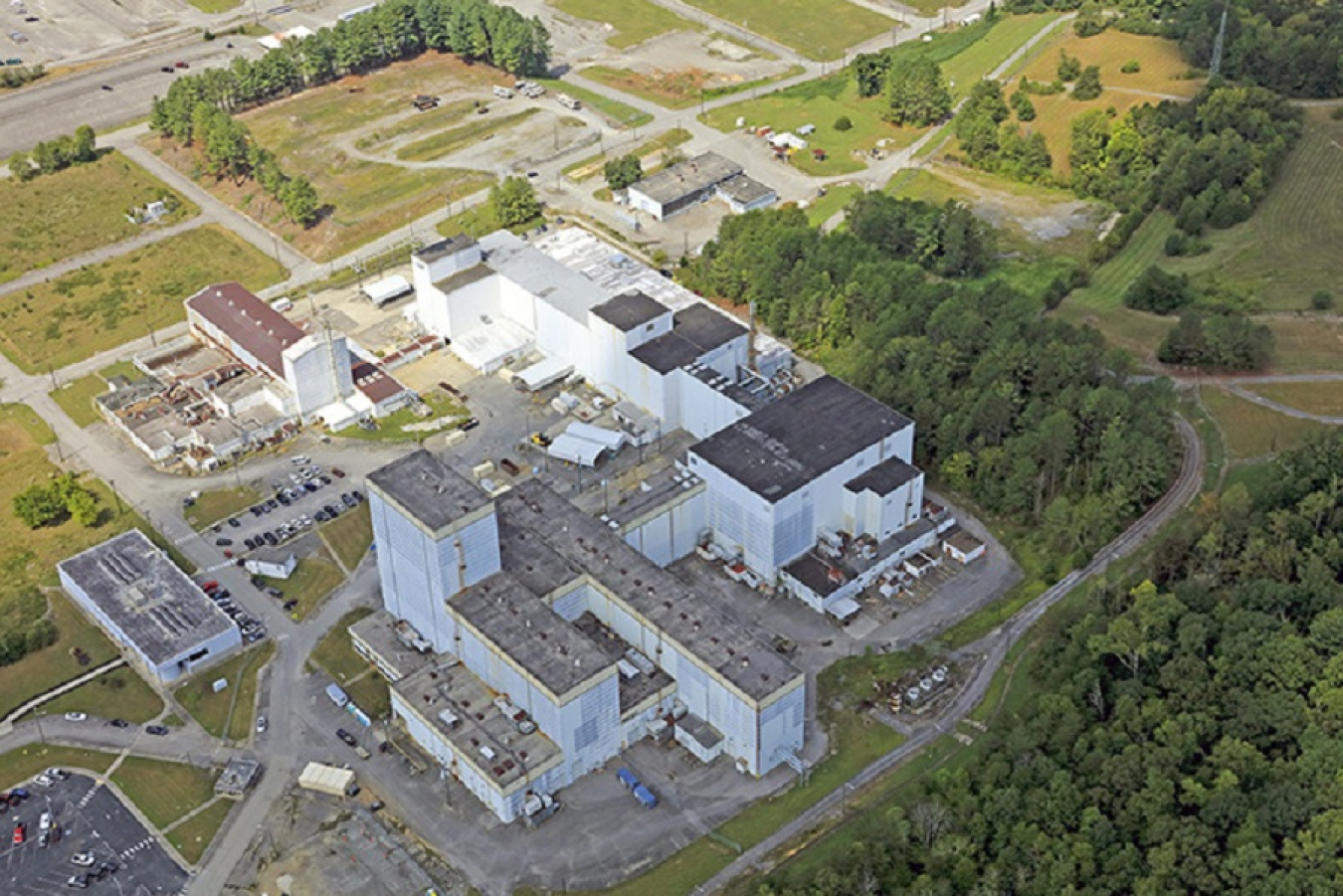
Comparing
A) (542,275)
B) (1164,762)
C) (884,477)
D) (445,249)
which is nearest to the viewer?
(1164,762)

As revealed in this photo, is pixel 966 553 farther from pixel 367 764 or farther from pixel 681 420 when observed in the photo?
pixel 367 764

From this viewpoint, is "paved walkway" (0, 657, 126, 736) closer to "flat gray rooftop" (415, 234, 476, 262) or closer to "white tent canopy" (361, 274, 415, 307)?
"flat gray rooftop" (415, 234, 476, 262)

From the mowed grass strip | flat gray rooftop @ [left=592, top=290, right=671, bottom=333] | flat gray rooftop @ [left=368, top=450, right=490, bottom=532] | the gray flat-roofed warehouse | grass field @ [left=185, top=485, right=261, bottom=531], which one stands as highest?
flat gray rooftop @ [left=368, top=450, right=490, bottom=532]

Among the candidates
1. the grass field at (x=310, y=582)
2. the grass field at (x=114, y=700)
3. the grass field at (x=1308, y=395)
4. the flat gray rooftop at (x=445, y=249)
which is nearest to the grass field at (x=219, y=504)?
the grass field at (x=310, y=582)

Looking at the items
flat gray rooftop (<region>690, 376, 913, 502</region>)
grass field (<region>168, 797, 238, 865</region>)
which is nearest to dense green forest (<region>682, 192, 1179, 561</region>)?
flat gray rooftop (<region>690, 376, 913, 502</region>)

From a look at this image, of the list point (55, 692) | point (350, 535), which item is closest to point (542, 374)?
point (350, 535)

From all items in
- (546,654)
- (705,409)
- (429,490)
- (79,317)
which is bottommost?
(79,317)

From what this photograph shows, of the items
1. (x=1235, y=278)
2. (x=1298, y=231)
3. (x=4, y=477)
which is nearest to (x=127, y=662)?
(x=4, y=477)

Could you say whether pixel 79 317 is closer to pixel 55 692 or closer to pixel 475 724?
pixel 55 692
